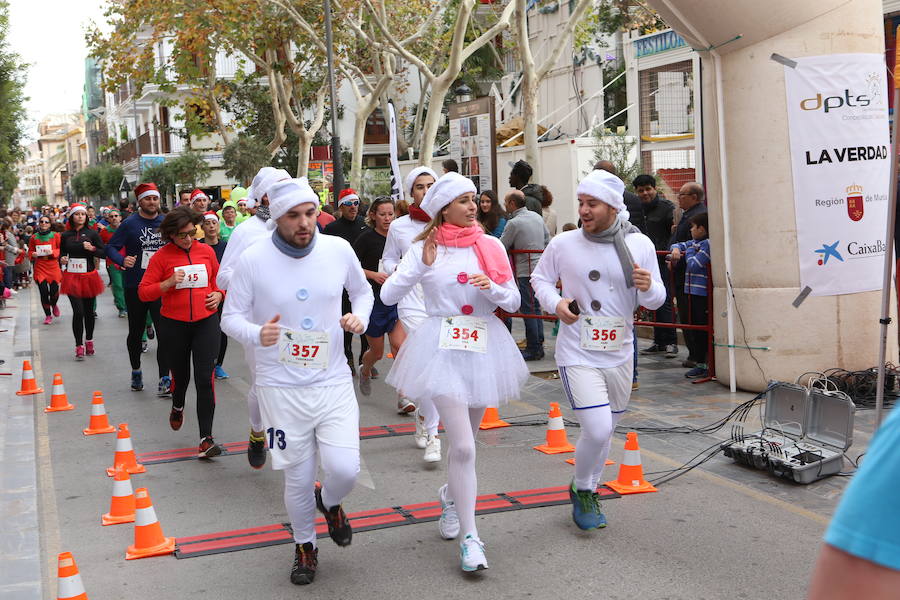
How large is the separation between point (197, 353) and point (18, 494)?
1.63m

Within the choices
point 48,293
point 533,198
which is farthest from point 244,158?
point 533,198

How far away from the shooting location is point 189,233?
8.41m

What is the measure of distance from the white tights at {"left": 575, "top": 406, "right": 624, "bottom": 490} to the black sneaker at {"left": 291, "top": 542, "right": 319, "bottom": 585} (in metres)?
1.55

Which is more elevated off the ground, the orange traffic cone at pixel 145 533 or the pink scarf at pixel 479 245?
the pink scarf at pixel 479 245

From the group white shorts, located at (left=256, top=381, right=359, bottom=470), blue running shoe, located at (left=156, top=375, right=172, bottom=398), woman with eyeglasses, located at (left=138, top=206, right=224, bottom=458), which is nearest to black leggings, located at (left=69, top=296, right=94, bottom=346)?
blue running shoe, located at (left=156, top=375, right=172, bottom=398)

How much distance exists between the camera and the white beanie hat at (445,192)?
216 inches

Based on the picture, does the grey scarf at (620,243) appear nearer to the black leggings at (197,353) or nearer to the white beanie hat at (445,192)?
the white beanie hat at (445,192)

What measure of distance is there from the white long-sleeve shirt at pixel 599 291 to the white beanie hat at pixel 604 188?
0.25 m

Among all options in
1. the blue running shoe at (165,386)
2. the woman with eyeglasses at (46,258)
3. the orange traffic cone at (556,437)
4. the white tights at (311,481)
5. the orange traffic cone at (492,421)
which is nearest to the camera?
the white tights at (311,481)

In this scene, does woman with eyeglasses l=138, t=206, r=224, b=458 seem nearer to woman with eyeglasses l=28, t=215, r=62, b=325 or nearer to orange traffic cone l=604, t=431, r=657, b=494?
orange traffic cone l=604, t=431, r=657, b=494

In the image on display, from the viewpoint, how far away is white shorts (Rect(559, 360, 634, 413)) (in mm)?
5559

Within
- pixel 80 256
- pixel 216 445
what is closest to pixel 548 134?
pixel 80 256

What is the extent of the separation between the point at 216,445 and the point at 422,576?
3303 millimetres

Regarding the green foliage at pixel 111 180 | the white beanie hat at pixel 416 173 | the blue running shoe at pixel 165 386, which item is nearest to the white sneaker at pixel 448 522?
the white beanie hat at pixel 416 173
